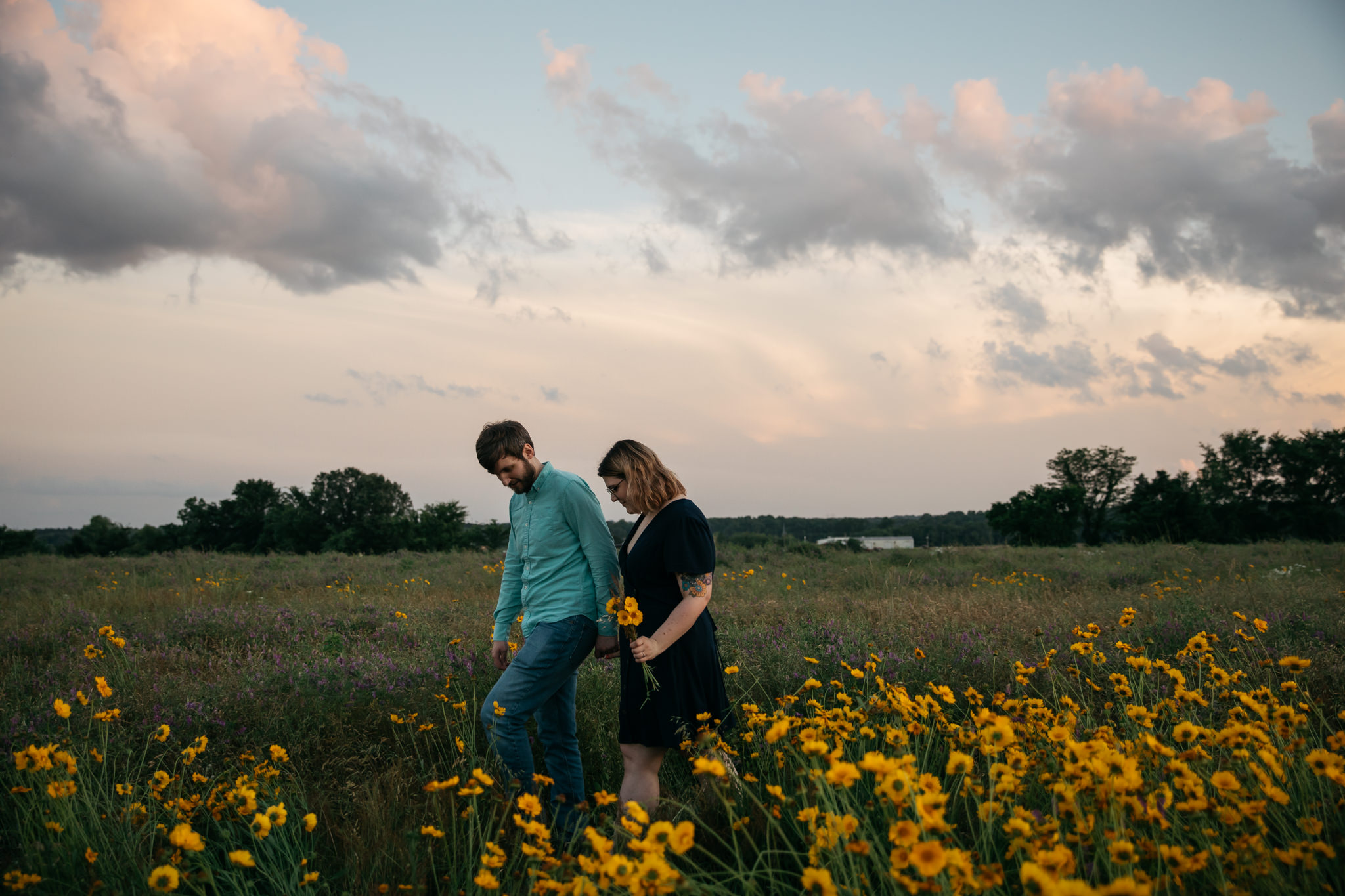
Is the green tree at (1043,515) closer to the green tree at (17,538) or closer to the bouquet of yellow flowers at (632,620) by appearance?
the bouquet of yellow flowers at (632,620)

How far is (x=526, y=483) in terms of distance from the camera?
330cm

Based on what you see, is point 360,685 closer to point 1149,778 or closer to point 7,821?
point 7,821

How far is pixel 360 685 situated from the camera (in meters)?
4.19

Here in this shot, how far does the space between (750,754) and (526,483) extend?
1.63 metres

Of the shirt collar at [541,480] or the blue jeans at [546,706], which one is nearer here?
the blue jeans at [546,706]

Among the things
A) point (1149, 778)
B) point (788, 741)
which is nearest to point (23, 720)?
point (788, 741)

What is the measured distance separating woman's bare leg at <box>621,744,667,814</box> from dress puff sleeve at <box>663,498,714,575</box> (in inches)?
29.5

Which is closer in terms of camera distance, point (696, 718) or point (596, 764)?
point (696, 718)

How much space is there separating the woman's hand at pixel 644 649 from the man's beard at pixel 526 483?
0.98 meters

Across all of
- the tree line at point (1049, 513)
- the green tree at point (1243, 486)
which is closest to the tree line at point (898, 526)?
the tree line at point (1049, 513)

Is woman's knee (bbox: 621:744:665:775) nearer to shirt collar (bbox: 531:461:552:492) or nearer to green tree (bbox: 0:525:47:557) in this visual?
shirt collar (bbox: 531:461:552:492)

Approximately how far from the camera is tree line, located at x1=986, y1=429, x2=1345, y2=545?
139 ft

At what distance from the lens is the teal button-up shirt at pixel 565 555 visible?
10.4 feet

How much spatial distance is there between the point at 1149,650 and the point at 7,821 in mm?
6696
